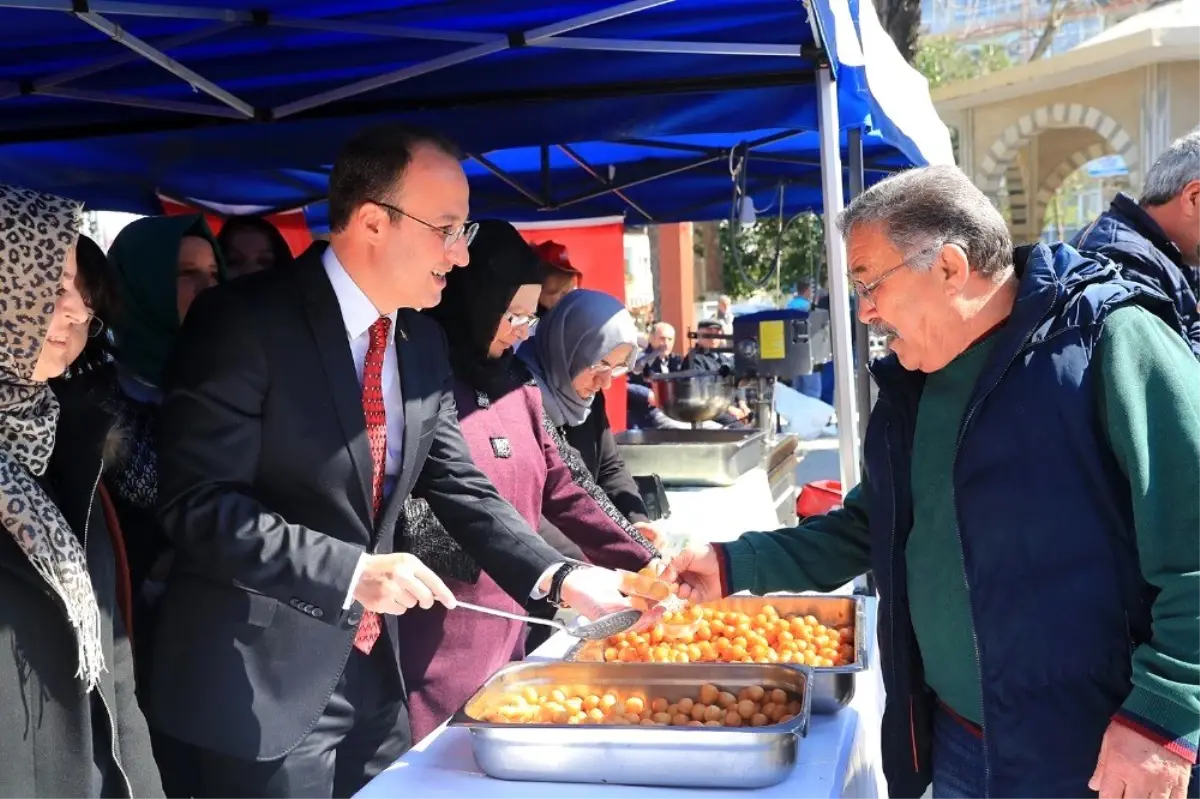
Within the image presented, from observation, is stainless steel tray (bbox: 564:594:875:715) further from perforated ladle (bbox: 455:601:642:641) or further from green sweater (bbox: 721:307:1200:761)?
green sweater (bbox: 721:307:1200:761)

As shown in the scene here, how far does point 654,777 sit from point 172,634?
32.1 inches

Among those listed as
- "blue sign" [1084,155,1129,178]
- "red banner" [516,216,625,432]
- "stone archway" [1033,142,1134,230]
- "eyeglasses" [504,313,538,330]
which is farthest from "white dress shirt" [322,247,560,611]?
"blue sign" [1084,155,1129,178]

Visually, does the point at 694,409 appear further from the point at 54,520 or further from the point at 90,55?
the point at 54,520

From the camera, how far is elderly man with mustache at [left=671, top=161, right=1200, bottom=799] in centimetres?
146

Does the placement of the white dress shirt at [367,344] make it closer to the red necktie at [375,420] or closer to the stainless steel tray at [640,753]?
the red necktie at [375,420]

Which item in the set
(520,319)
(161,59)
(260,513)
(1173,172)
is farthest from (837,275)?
(260,513)

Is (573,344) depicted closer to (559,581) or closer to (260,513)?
(559,581)

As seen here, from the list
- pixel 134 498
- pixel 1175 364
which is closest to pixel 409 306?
pixel 134 498

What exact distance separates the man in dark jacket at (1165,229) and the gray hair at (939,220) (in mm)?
1009

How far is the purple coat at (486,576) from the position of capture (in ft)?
8.13

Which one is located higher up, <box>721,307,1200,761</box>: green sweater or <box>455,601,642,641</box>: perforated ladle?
<box>721,307,1200,761</box>: green sweater

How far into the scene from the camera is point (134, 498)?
2021 mm

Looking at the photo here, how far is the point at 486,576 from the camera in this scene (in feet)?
8.61

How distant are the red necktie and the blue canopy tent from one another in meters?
0.91
